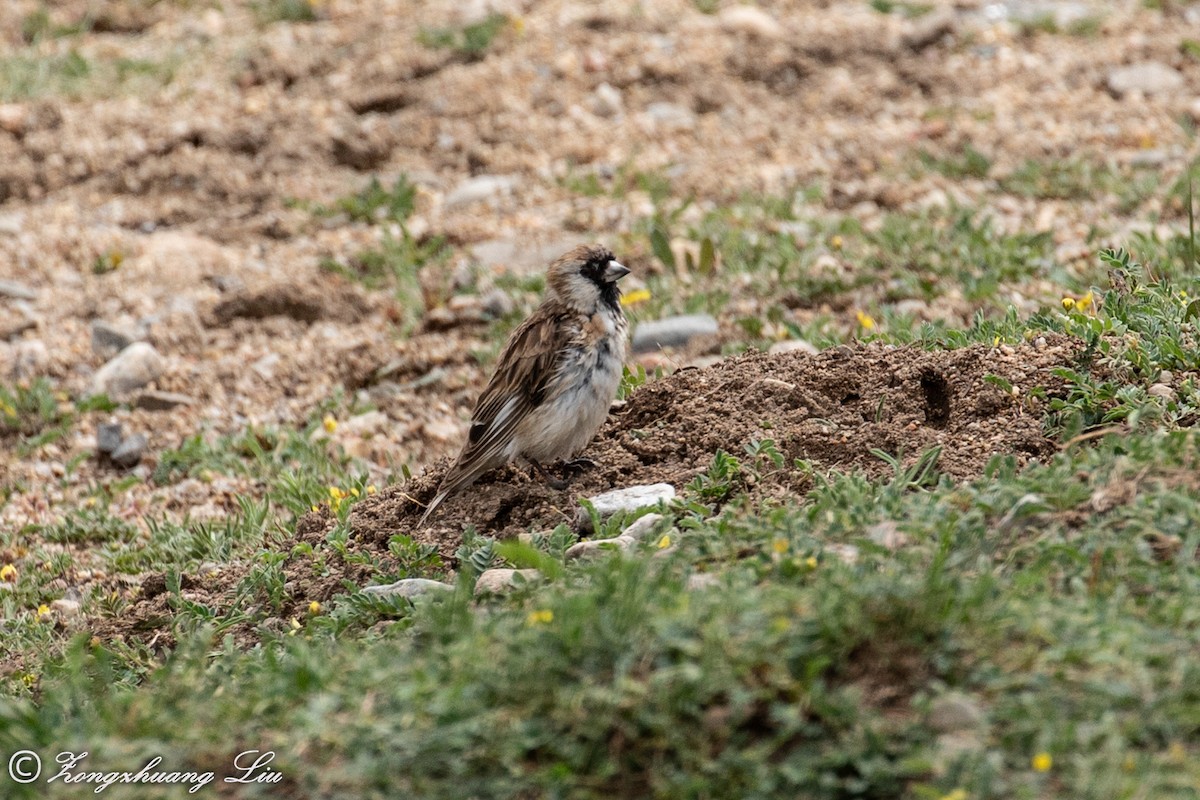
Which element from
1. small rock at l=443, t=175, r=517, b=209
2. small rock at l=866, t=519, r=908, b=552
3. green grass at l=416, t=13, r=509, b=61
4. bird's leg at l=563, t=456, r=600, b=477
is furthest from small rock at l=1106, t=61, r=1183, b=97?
small rock at l=866, t=519, r=908, b=552

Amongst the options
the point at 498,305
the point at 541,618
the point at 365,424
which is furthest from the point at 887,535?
the point at 498,305

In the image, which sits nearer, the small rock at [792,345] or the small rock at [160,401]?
the small rock at [792,345]

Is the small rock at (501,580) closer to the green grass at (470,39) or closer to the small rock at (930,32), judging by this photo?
the green grass at (470,39)

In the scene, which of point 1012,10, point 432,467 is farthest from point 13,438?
point 1012,10

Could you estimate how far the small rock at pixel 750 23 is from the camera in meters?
11.4

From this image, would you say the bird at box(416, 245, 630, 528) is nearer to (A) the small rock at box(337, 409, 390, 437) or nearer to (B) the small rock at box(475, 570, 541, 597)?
(B) the small rock at box(475, 570, 541, 597)

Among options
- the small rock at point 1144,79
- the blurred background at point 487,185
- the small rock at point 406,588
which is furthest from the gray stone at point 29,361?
the small rock at point 1144,79

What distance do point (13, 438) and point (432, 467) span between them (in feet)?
9.53

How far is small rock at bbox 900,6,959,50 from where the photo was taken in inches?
443

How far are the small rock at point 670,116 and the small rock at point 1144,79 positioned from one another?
9.75 feet

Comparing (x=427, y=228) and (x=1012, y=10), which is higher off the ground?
(x=1012, y=10)

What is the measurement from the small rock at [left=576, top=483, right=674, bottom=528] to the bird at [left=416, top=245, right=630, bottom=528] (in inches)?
16.4

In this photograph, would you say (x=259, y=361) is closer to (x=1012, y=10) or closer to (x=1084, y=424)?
(x=1084, y=424)

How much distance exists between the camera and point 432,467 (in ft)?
21.0
